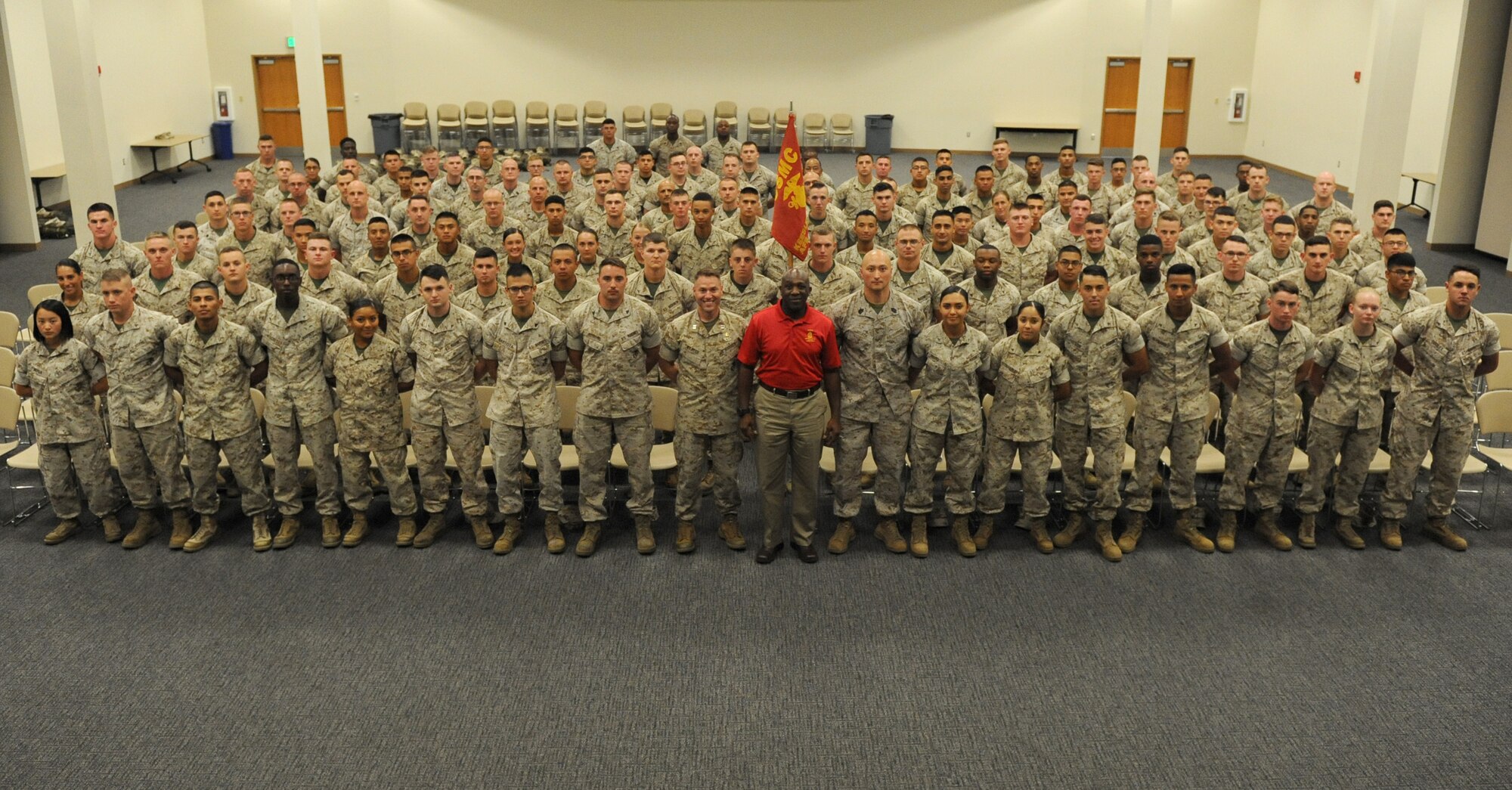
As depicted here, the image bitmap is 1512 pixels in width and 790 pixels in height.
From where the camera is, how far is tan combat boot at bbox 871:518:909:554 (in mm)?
6219

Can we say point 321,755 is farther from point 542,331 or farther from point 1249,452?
point 1249,452

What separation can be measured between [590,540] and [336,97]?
755 inches

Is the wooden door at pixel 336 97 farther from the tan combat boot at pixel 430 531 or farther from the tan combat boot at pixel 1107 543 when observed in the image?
the tan combat boot at pixel 1107 543

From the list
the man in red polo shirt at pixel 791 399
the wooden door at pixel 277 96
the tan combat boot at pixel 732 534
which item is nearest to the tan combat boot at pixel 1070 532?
the man in red polo shirt at pixel 791 399

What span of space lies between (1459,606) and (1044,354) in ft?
7.63

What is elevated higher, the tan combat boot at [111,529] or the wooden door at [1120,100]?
the wooden door at [1120,100]

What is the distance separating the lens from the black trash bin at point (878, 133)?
2189 cm

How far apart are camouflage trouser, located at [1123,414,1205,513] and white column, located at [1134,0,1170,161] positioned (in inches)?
331

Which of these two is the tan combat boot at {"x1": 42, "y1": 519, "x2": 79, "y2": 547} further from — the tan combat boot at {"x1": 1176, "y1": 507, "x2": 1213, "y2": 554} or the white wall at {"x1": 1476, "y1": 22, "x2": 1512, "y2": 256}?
the white wall at {"x1": 1476, "y1": 22, "x2": 1512, "y2": 256}

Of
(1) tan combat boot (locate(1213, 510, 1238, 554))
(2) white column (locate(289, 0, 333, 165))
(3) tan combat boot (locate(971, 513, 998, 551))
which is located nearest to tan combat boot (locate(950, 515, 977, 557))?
(3) tan combat boot (locate(971, 513, 998, 551))

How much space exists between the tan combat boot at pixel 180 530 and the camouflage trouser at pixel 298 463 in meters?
0.49

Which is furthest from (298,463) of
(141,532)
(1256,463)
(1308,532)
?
(1308,532)

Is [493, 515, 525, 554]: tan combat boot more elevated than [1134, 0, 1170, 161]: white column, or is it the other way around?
[1134, 0, 1170, 161]: white column

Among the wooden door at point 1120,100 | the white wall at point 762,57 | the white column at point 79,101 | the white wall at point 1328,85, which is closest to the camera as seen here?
the white column at point 79,101
